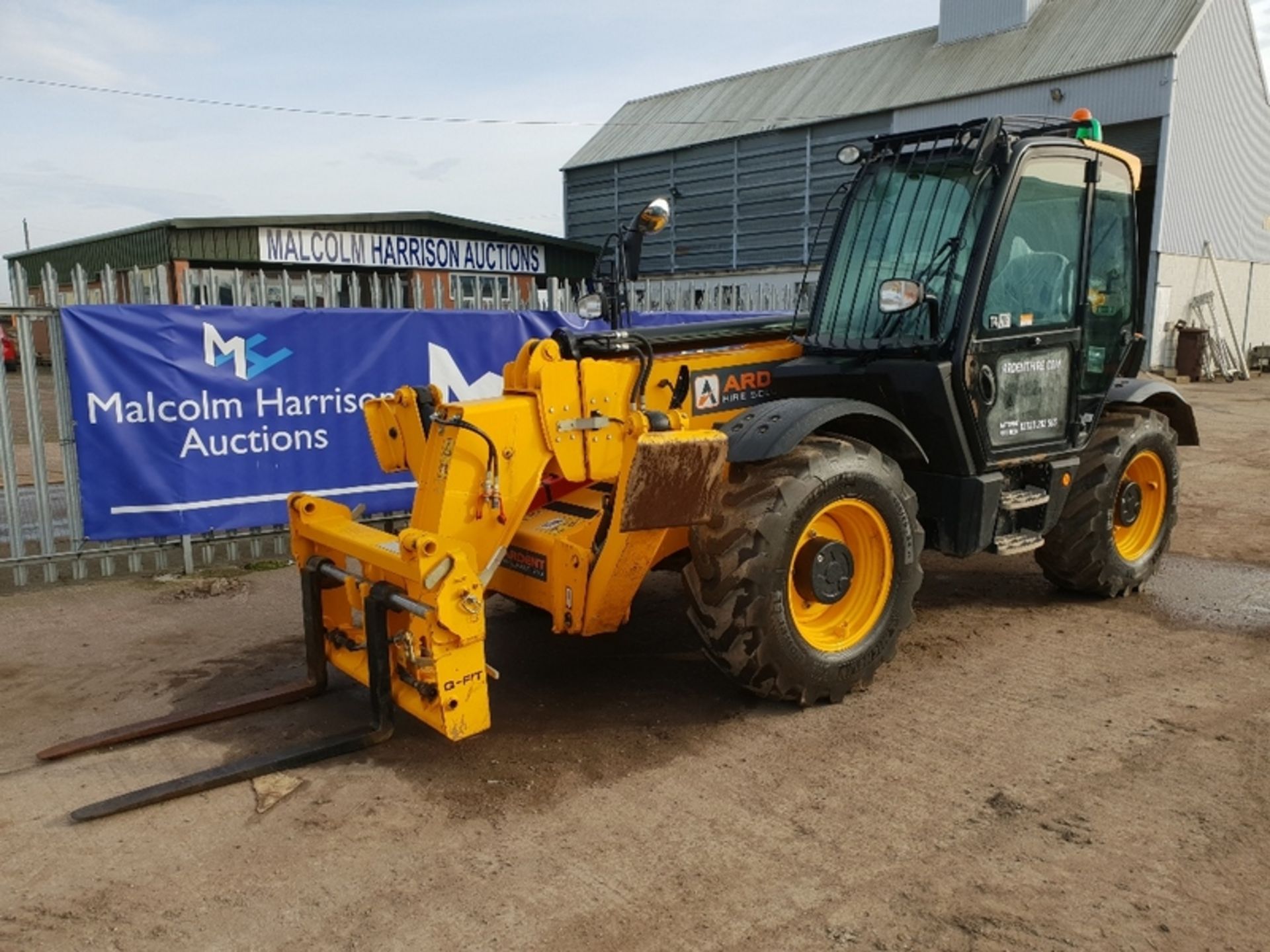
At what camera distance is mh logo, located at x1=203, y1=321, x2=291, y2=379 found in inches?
285

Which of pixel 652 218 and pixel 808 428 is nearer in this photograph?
pixel 808 428

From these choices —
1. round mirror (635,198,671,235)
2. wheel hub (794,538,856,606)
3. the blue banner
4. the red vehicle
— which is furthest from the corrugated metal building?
wheel hub (794,538,856,606)

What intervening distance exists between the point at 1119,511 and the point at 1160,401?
97 cm

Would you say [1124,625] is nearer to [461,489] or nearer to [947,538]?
[947,538]

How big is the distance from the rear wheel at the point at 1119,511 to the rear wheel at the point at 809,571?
5.67ft

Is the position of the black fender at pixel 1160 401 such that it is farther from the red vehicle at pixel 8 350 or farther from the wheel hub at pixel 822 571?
the red vehicle at pixel 8 350

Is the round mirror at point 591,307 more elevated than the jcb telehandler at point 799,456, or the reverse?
the round mirror at point 591,307

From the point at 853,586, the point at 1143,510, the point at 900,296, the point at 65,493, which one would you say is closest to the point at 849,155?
the point at 900,296

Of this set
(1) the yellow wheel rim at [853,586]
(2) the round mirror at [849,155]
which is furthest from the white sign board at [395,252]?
(1) the yellow wheel rim at [853,586]

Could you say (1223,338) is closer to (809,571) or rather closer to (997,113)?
(997,113)

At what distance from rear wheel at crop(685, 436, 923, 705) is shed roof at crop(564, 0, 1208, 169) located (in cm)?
2048

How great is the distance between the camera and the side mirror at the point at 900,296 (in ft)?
15.2

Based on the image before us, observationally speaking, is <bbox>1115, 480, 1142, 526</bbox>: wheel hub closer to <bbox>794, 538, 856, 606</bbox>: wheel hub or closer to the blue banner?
<bbox>794, 538, 856, 606</bbox>: wheel hub

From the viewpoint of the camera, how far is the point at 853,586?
4.78 m
